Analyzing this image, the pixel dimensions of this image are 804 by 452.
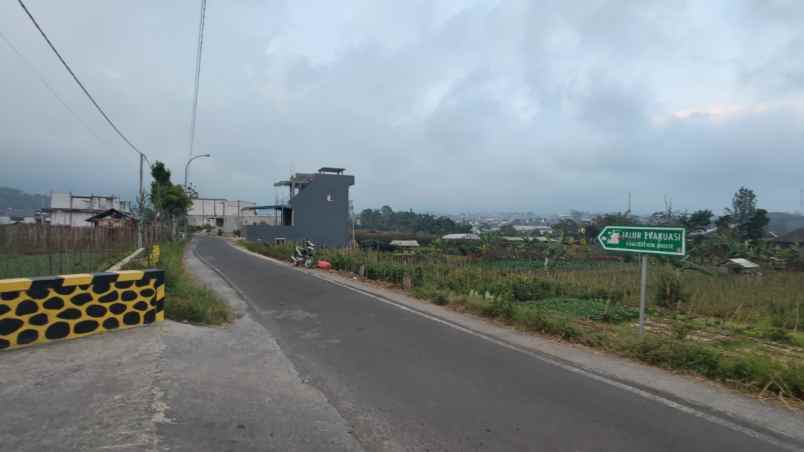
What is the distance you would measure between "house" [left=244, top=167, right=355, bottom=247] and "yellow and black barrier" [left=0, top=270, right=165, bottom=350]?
1599 inches

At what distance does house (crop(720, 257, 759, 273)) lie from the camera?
2347cm

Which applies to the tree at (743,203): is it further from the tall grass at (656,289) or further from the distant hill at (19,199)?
the distant hill at (19,199)

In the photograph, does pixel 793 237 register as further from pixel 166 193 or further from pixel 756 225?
pixel 166 193

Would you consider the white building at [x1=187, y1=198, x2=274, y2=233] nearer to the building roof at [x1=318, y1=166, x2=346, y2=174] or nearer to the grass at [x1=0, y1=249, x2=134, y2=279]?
the building roof at [x1=318, y1=166, x2=346, y2=174]

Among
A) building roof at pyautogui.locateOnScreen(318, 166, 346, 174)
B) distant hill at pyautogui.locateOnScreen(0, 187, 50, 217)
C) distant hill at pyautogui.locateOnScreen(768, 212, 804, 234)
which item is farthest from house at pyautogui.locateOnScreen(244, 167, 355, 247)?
distant hill at pyautogui.locateOnScreen(0, 187, 50, 217)

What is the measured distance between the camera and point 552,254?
3144 centimetres

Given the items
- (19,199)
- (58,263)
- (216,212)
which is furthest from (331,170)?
(19,199)

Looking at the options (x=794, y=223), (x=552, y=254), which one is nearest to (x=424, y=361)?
(x=552, y=254)

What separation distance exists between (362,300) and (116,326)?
6.23 m

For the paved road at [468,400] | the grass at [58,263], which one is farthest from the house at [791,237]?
the grass at [58,263]

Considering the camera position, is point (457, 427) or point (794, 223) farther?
point (794, 223)

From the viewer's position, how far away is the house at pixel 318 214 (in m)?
49.0

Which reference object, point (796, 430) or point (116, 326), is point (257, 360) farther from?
point (796, 430)

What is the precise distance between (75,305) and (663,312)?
45.0 feet
